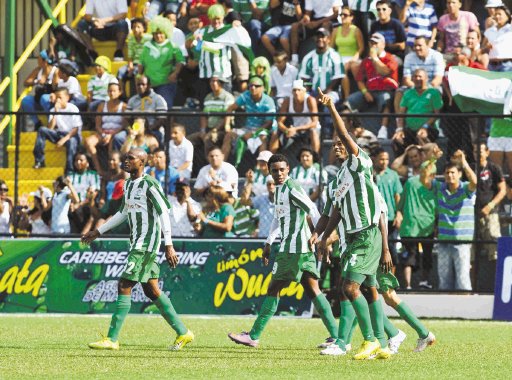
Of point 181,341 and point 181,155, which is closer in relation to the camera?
point 181,341

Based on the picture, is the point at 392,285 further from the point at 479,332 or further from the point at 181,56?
the point at 181,56

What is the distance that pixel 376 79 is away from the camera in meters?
18.9

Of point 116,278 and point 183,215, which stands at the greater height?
point 183,215

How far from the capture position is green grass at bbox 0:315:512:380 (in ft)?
32.9

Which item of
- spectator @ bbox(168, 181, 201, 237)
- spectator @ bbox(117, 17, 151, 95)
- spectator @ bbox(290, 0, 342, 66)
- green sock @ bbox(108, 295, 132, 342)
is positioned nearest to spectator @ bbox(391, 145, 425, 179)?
spectator @ bbox(168, 181, 201, 237)

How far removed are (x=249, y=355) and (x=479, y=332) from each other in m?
4.13

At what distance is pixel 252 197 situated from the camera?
1727 centimetres

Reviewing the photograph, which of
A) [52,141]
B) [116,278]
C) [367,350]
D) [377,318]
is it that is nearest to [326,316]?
[377,318]

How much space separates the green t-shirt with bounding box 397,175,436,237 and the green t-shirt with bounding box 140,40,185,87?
5.11m

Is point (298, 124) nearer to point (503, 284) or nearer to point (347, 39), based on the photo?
point (347, 39)

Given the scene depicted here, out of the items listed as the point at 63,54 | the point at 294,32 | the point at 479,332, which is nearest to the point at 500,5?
the point at 294,32

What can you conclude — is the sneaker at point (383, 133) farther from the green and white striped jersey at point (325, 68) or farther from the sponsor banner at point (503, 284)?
the sponsor banner at point (503, 284)

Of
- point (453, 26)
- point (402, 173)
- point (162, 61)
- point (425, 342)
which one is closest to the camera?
point (425, 342)

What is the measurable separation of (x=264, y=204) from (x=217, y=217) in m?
0.69
